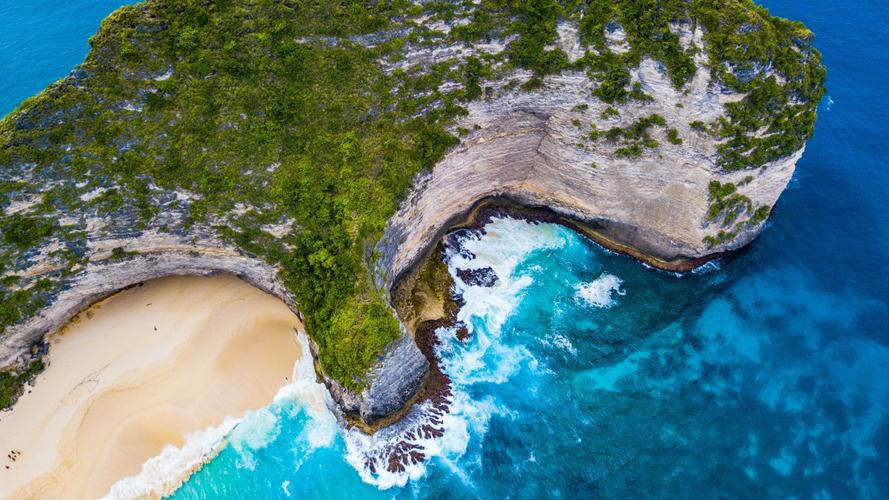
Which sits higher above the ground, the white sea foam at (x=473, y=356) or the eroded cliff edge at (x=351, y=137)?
the eroded cliff edge at (x=351, y=137)

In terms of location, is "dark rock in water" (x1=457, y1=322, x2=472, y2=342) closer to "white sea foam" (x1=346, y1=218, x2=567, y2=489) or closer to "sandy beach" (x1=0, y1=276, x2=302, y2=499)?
"white sea foam" (x1=346, y1=218, x2=567, y2=489)

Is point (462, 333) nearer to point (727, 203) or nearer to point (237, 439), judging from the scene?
point (237, 439)

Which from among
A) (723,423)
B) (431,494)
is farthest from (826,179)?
(431,494)

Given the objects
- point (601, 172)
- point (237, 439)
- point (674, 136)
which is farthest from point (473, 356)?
point (674, 136)

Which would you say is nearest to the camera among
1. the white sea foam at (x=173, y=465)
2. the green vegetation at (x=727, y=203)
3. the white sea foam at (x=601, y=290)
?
the white sea foam at (x=173, y=465)

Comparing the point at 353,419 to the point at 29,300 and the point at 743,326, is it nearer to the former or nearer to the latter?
the point at 29,300

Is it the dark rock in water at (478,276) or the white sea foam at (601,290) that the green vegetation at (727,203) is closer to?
the white sea foam at (601,290)

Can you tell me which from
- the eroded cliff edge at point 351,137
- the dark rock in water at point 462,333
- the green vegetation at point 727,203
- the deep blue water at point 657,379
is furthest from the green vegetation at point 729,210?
the dark rock in water at point 462,333
